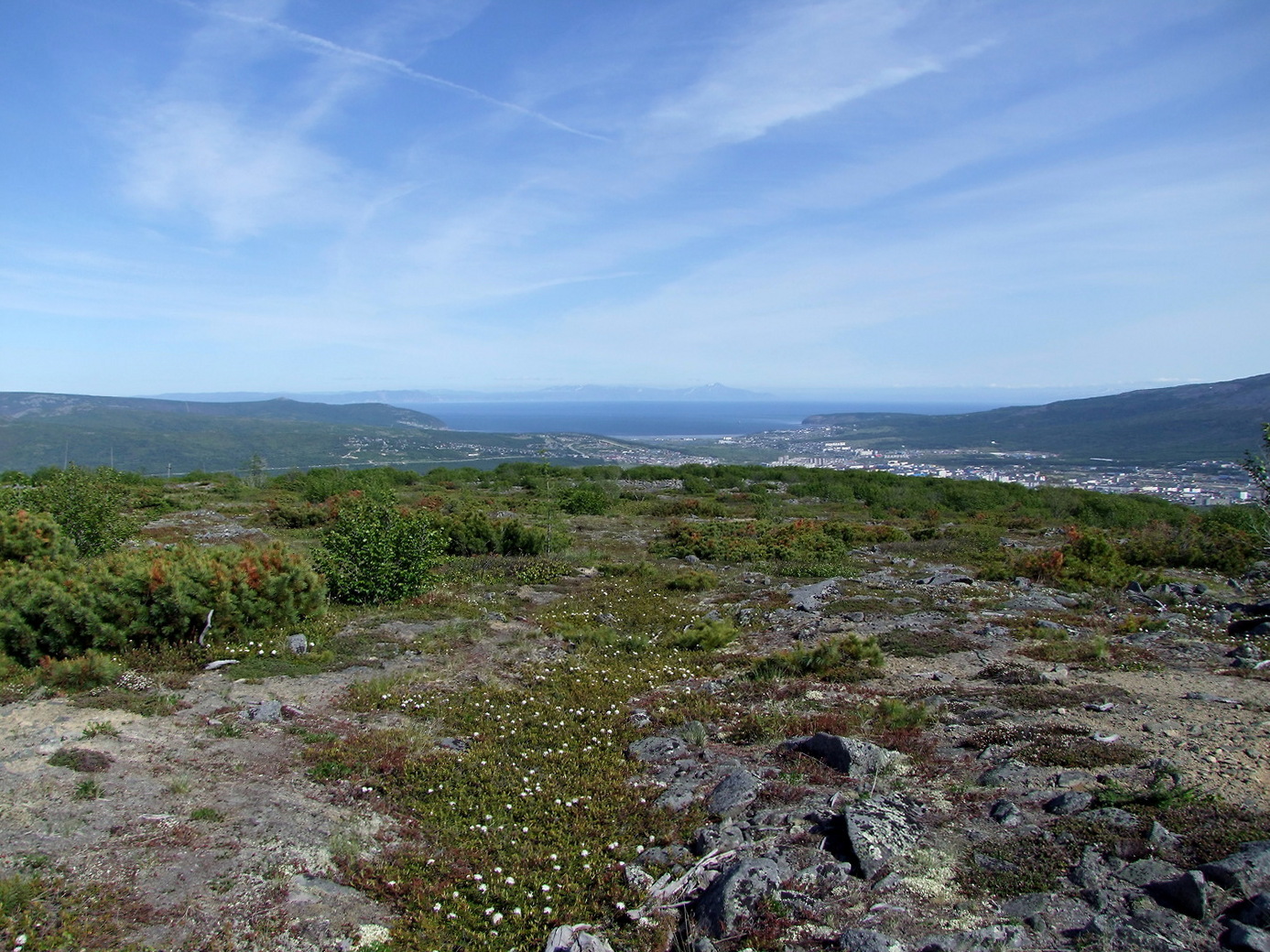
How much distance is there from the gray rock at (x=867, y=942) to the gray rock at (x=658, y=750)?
147 inches

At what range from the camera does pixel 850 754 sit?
793 centimetres

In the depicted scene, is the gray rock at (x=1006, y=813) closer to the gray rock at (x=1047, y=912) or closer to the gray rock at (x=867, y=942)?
the gray rock at (x=1047, y=912)

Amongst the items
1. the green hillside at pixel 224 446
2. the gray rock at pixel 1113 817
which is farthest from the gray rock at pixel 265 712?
the green hillside at pixel 224 446

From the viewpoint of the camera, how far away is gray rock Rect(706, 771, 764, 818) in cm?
710

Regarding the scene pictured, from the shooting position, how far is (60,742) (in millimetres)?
7797

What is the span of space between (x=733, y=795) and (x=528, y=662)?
19.1 feet

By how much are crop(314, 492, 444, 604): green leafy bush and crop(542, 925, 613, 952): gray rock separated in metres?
12.2

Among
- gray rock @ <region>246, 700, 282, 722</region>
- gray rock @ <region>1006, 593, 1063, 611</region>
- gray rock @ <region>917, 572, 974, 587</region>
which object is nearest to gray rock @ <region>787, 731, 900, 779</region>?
gray rock @ <region>246, 700, 282, 722</region>

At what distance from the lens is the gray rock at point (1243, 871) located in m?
4.98

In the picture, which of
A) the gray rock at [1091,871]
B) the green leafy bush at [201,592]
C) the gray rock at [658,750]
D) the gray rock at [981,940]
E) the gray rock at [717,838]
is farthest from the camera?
the green leafy bush at [201,592]

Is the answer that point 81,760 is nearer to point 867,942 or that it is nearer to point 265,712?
point 265,712

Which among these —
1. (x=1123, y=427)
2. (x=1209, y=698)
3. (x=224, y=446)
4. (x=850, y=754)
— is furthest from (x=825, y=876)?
(x=224, y=446)

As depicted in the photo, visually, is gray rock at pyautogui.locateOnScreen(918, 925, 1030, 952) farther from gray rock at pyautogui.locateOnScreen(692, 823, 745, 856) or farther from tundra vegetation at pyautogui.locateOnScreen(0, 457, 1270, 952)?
gray rock at pyautogui.locateOnScreen(692, 823, 745, 856)

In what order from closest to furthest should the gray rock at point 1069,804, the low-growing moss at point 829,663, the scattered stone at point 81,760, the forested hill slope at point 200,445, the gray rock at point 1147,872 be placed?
the gray rock at point 1147,872, the gray rock at point 1069,804, the scattered stone at point 81,760, the low-growing moss at point 829,663, the forested hill slope at point 200,445
